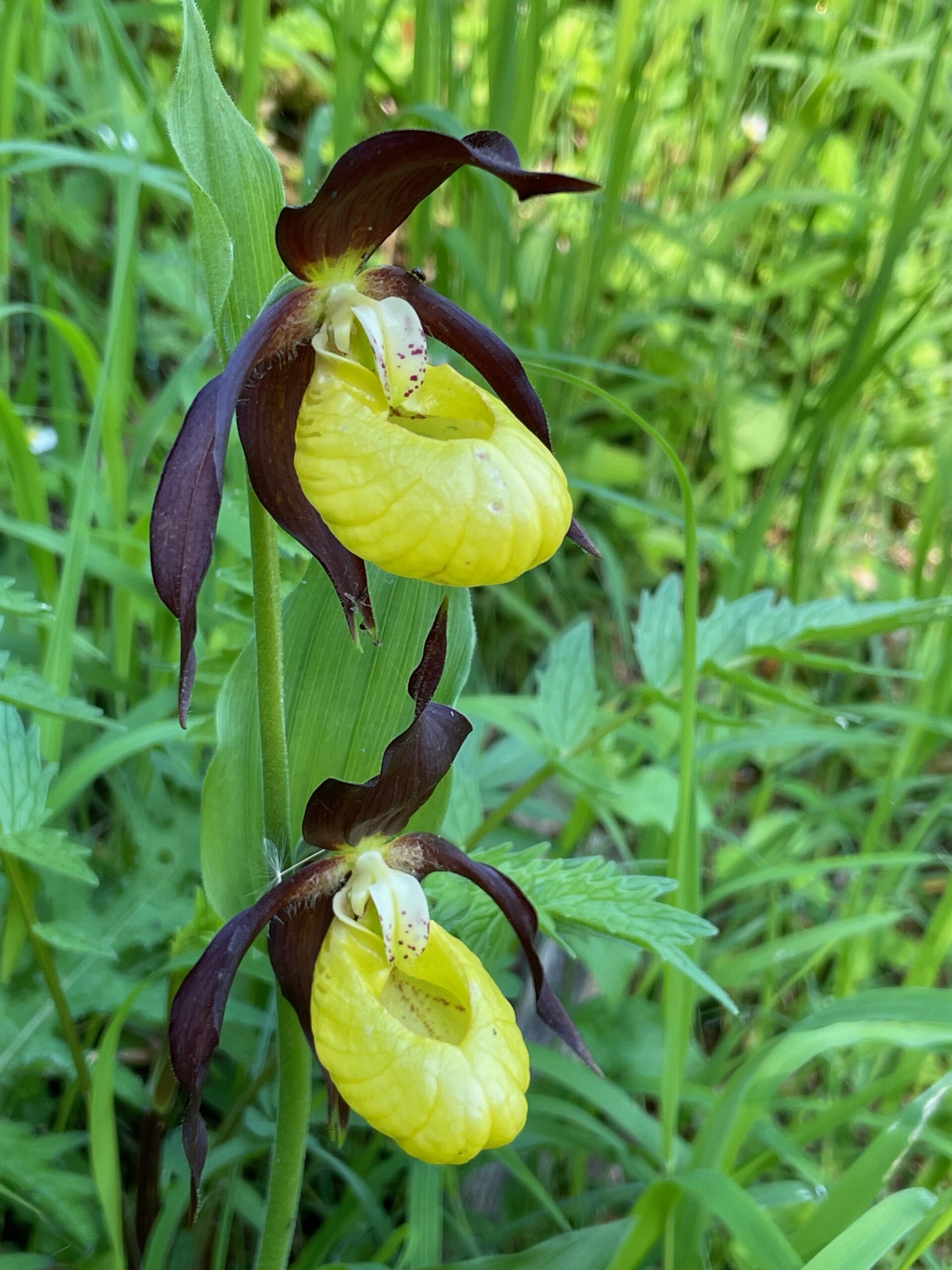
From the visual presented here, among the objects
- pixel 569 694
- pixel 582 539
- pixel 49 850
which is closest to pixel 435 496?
pixel 582 539

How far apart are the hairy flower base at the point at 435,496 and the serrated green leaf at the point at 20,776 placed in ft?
1.18

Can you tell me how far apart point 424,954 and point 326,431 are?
46 centimetres

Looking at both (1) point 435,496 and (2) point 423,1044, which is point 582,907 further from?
(1) point 435,496

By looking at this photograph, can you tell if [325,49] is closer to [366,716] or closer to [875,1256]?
[366,716]

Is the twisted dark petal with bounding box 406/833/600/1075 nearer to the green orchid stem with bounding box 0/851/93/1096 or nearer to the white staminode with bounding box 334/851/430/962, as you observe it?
the white staminode with bounding box 334/851/430/962

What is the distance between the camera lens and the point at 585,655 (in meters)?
1.19

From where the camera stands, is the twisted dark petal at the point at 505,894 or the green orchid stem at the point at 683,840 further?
the green orchid stem at the point at 683,840

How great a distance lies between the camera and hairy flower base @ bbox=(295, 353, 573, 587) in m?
0.63

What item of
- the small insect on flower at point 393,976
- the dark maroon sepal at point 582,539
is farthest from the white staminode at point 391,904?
the dark maroon sepal at point 582,539

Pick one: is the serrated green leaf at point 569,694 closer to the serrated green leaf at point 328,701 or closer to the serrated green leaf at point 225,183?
the serrated green leaf at point 328,701

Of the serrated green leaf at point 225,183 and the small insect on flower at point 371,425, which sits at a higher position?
the serrated green leaf at point 225,183

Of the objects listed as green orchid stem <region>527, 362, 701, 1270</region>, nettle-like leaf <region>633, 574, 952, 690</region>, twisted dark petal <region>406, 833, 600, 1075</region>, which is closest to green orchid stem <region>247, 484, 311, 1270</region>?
twisted dark petal <region>406, 833, 600, 1075</region>

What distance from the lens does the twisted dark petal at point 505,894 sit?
0.84 m

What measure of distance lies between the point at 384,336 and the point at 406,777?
1.16 ft
